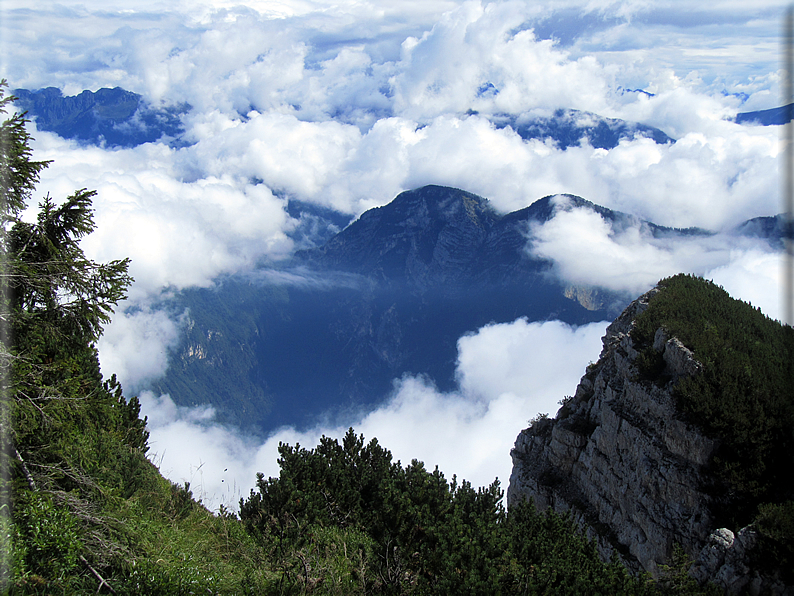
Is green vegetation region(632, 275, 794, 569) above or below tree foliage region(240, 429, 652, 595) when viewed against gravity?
above

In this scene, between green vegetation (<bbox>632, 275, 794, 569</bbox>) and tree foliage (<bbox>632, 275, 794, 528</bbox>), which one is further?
tree foliage (<bbox>632, 275, 794, 528</bbox>)

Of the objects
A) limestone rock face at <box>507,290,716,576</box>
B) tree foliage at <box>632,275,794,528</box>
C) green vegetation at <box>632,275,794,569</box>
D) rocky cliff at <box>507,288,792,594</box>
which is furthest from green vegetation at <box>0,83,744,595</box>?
limestone rock face at <box>507,290,716,576</box>

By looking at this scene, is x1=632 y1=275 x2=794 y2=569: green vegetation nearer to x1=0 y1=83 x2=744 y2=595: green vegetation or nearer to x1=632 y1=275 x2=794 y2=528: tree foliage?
x1=632 y1=275 x2=794 y2=528: tree foliage

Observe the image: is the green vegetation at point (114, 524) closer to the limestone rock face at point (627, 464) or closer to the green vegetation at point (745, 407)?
the green vegetation at point (745, 407)

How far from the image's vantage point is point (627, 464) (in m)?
34.0

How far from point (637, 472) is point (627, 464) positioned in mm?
1258

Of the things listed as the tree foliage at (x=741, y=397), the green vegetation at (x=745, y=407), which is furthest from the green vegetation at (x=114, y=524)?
the tree foliage at (x=741, y=397)

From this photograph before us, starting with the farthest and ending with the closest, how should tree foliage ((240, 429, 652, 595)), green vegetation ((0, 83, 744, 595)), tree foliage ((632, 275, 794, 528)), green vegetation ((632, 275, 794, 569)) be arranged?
tree foliage ((632, 275, 794, 528)) → green vegetation ((632, 275, 794, 569)) → tree foliage ((240, 429, 652, 595)) → green vegetation ((0, 83, 744, 595))

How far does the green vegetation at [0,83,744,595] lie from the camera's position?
9594 millimetres

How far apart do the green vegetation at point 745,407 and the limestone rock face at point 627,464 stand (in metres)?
1.00

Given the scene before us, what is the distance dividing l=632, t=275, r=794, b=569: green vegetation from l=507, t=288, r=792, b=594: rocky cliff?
81cm

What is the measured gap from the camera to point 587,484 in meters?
37.6

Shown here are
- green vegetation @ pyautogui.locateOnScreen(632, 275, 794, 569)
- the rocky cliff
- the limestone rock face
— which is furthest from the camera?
the limestone rock face

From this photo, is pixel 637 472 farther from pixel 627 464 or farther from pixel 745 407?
pixel 745 407
